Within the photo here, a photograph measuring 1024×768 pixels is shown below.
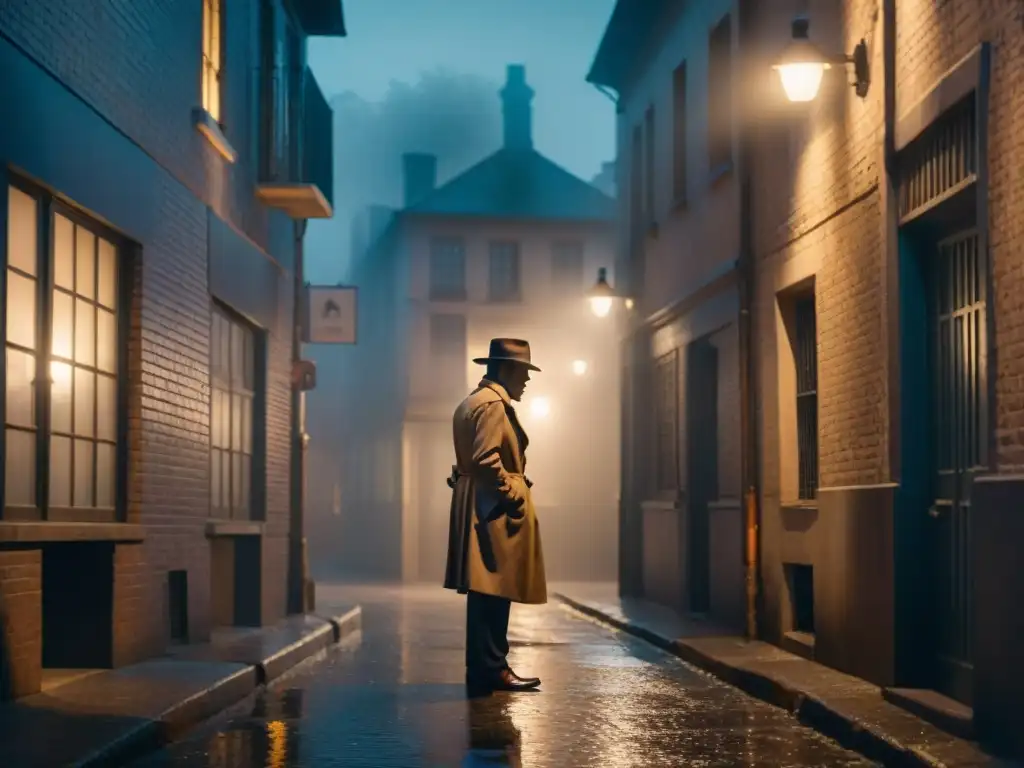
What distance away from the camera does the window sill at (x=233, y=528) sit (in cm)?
1440

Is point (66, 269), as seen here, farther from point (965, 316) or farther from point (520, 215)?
point (520, 215)

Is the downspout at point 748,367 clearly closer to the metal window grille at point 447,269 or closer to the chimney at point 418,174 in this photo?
the metal window grille at point 447,269

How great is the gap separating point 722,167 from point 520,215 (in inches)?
906

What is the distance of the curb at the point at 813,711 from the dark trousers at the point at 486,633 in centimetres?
160

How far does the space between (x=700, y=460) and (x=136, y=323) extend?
8.08 m

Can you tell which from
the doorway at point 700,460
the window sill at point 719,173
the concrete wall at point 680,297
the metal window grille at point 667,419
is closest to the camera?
the window sill at point 719,173

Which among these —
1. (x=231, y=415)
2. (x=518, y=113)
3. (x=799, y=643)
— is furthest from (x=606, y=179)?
(x=799, y=643)

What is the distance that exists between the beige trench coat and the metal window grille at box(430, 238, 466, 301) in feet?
92.6

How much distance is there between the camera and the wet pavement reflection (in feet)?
26.1

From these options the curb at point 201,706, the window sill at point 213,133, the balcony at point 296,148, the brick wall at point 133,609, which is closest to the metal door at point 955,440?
the curb at point 201,706

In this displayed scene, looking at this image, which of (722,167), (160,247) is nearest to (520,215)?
(722,167)

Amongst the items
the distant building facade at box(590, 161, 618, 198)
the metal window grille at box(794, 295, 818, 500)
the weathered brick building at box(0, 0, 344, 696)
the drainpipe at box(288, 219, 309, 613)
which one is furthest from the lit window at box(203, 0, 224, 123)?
the distant building facade at box(590, 161, 618, 198)

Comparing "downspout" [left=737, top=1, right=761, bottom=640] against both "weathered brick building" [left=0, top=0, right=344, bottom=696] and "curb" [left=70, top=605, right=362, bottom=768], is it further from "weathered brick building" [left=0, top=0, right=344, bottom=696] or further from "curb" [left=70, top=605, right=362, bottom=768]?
"weathered brick building" [left=0, top=0, right=344, bottom=696]

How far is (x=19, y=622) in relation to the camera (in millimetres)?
9234
